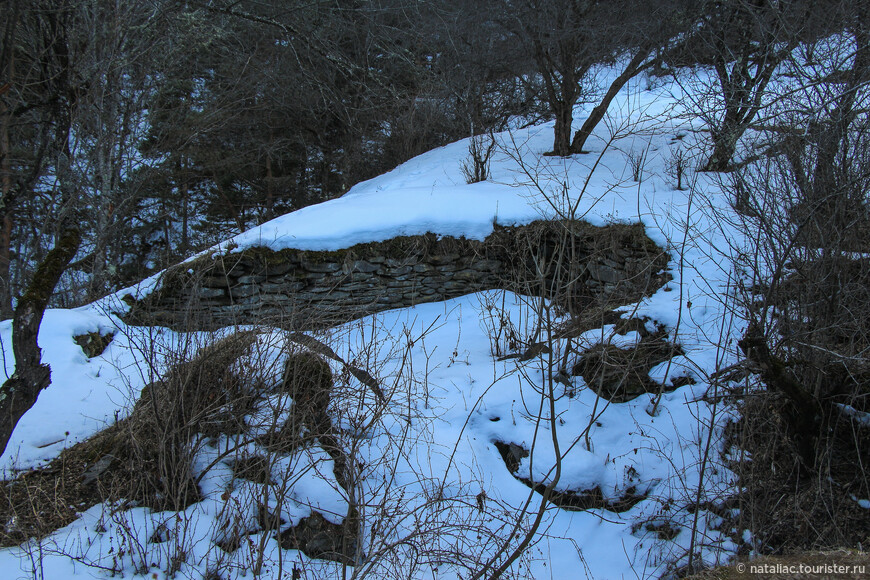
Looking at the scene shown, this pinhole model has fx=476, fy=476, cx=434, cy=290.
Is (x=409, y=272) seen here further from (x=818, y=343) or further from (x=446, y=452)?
(x=818, y=343)

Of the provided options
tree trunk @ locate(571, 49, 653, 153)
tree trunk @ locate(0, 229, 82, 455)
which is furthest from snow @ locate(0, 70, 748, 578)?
tree trunk @ locate(571, 49, 653, 153)

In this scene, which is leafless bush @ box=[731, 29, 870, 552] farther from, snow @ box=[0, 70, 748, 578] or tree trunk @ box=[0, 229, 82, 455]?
tree trunk @ box=[0, 229, 82, 455]

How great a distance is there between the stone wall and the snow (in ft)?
0.77

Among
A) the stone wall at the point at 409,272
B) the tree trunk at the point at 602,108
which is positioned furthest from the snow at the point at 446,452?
the tree trunk at the point at 602,108

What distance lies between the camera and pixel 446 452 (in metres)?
3.51

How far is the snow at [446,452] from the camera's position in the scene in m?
2.56

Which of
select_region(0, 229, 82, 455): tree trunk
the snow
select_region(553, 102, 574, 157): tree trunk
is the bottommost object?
the snow

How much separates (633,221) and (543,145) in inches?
194

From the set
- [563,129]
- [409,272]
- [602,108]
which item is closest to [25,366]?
[409,272]

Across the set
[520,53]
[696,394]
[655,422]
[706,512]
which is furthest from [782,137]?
[520,53]

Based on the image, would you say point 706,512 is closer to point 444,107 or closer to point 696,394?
point 696,394

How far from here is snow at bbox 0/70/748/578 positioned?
2565mm

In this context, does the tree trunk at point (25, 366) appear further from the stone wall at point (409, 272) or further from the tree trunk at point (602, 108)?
the tree trunk at point (602, 108)

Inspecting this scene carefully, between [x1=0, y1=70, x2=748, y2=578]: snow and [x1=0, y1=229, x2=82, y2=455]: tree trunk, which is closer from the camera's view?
[x1=0, y1=229, x2=82, y2=455]: tree trunk
